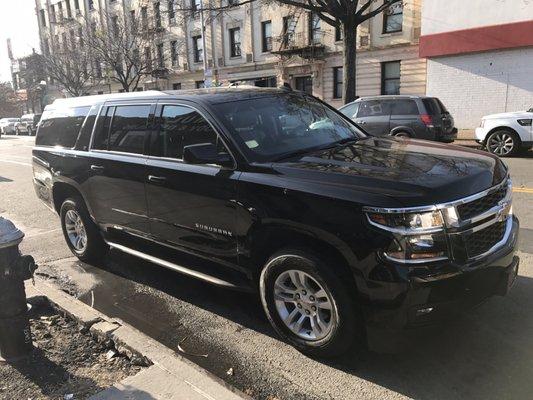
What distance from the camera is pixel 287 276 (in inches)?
136

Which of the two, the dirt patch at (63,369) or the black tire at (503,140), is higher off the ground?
the black tire at (503,140)

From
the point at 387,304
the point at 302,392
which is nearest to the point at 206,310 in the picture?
the point at 302,392

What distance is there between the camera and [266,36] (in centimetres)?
3188

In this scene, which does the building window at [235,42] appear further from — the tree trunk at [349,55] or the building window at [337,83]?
the tree trunk at [349,55]

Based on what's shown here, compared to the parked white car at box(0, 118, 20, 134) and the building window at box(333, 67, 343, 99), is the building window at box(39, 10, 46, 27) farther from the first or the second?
the building window at box(333, 67, 343, 99)

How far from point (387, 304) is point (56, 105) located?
4973 millimetres

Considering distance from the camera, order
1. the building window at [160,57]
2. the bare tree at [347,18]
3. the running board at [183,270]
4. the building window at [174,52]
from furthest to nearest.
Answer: the building window at [160,57]
the building window at [174,52]
the bare tree at [347,18]
the running board at [183,270]

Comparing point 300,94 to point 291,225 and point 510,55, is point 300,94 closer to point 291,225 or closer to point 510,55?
point 291,225

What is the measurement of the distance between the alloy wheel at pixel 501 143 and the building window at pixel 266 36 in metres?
21.2

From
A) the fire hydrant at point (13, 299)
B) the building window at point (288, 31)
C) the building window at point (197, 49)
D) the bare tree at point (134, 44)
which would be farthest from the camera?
the bare tree at point (134, 44)

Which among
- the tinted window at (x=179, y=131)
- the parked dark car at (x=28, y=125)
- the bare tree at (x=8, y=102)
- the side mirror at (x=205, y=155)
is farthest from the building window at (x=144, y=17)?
the side mirror at (x=205, y=155)

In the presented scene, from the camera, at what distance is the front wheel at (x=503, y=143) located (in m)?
12.6

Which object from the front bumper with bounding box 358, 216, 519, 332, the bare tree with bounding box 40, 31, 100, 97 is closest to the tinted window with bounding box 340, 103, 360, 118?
the front bumper with bounding box 358, 216, 519, 332

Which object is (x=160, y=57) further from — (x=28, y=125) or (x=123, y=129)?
(x=123, y=129)
